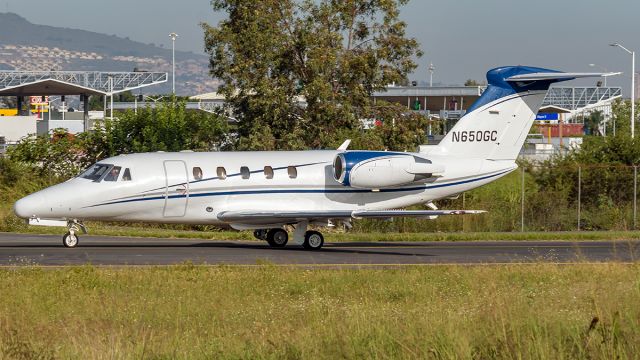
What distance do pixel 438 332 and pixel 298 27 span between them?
1371 inches

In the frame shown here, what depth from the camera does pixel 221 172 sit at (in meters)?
27.8

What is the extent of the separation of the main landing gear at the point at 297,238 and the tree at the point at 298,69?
14.1 metres

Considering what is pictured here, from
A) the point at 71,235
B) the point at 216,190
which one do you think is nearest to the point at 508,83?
the point at 216,190

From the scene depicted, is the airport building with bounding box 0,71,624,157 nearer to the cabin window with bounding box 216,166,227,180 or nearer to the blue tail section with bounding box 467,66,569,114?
the blue tail section with bounding box 467,66,569,114

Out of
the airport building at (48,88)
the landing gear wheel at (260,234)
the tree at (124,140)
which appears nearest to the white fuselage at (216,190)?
the landing gear wheel at (260,234)

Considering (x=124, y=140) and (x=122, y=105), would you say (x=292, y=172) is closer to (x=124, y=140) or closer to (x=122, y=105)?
(x=124, y=140)

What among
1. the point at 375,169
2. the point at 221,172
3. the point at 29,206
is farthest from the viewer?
the point at 375,169

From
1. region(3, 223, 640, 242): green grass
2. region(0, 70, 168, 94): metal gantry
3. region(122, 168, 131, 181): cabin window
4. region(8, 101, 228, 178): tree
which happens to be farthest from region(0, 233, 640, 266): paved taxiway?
region(0, 70, 168, 94): metal gantry

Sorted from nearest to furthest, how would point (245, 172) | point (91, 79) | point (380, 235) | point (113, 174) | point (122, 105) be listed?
point (113, 174), point (245, 172), point (380, 235), point (91, 79), point (122, 105)

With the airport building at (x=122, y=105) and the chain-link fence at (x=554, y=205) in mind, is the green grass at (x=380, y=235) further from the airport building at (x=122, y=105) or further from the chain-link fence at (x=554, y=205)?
the airport building at (x=122, y=105)

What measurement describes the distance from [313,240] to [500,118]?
20.9 feet

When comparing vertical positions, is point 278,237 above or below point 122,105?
below

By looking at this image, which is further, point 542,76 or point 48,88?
point 48,88

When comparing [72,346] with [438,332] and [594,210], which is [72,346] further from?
[594,210]
